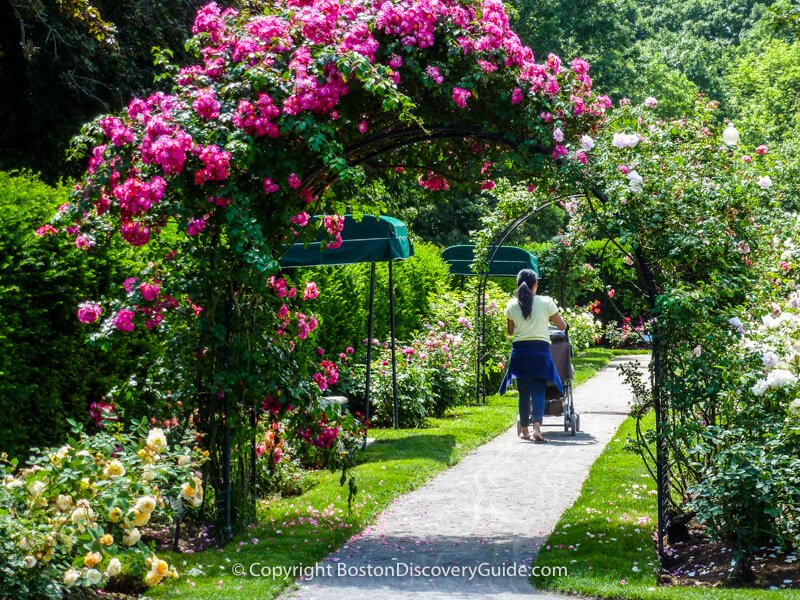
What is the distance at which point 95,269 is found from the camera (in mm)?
7566

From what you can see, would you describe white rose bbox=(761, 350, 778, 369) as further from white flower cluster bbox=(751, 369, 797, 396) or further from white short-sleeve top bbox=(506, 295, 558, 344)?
white short-sleeve top bbox=(506, 295, 558, 344)

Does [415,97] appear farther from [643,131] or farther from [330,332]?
[330,332]

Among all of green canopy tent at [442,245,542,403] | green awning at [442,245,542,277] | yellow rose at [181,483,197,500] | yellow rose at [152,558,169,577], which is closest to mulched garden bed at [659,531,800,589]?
A: yellow rose at [181,483,197,500]

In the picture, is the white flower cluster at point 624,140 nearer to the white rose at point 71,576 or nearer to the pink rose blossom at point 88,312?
the pink rose blossom at point 88,312

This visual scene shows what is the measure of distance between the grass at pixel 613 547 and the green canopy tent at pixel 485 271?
6.04 metres

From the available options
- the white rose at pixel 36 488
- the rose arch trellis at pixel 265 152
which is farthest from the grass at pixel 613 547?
the white rose at pixel 36 488

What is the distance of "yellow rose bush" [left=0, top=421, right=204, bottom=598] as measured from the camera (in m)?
4.59

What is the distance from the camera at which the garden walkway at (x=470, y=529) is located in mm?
5828

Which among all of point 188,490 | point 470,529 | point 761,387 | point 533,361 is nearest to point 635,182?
point 761,387

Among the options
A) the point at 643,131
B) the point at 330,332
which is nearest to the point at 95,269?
the point at 643,131

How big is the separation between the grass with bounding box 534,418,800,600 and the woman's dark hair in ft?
6.61

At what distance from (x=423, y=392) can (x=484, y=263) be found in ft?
10.3

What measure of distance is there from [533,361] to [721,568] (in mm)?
4562

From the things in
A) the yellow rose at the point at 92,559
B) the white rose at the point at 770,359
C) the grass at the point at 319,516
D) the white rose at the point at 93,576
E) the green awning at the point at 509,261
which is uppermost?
the green awning at the point at 509,261
